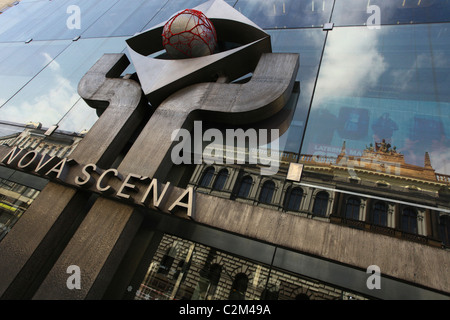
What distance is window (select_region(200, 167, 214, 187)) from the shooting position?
6.23m

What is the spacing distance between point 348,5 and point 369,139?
19.9 feet

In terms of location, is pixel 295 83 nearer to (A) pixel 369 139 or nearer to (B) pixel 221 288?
(A) pixel 369 139

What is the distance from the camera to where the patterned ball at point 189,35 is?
7211mm

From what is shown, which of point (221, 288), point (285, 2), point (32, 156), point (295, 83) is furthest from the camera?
point (285, 2)

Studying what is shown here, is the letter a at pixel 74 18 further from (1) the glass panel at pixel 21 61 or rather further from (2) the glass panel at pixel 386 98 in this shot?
(2) the glass panel at pixel 386 98

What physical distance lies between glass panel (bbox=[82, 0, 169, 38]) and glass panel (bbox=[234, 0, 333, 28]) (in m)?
5.04

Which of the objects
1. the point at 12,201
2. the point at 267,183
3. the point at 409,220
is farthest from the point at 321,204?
the point at 12,201

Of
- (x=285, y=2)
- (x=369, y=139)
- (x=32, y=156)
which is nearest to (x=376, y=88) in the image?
(x=369, y=139)

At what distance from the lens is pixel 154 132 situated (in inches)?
261

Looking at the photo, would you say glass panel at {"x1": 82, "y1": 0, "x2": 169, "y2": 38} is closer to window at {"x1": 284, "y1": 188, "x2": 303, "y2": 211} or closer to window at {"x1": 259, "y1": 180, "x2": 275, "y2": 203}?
window at {"x1": 259, "y1": 180, "x2": 275, "y2": 203}

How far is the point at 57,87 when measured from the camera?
1046cm

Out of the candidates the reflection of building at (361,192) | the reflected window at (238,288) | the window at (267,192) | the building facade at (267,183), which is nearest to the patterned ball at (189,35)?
the building facade at (267,183)

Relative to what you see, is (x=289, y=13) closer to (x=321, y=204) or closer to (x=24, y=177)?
(x=321, y=204)

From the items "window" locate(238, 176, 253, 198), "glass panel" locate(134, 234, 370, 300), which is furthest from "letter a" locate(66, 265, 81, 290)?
"window" locate(238, 176, 253, 198)
